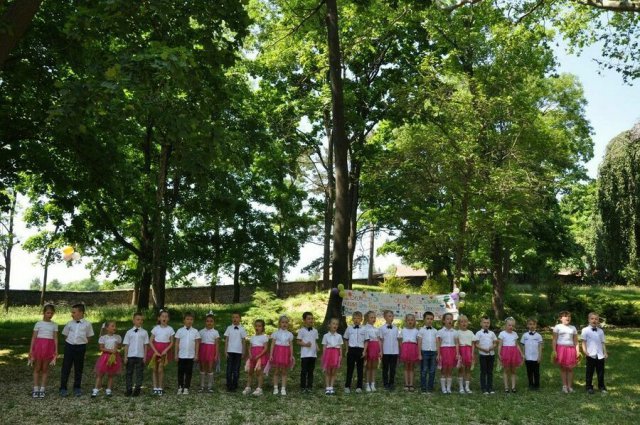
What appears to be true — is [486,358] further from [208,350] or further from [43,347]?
[43,347]

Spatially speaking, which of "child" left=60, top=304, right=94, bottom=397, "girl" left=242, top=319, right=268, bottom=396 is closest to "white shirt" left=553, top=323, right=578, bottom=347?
"girl" left=242, top=319, right=268, bottom=396

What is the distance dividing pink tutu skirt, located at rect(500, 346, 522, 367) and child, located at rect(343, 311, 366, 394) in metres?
2.64

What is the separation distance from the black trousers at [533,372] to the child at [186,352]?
6.26 m

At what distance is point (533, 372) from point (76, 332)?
27.5ft

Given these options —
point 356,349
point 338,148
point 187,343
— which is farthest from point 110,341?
point 338,148

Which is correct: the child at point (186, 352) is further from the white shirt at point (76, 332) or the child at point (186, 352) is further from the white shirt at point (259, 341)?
the white shirt at point (76, 332)

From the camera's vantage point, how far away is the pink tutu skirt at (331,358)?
10.4 metres

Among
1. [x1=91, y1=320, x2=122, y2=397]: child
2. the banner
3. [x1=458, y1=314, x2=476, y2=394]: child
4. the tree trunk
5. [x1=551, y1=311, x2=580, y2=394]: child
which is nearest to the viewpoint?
[x1=91, y1=320, x2=122, y2=397]: child

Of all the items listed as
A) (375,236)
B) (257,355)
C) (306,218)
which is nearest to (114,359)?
(257,355)

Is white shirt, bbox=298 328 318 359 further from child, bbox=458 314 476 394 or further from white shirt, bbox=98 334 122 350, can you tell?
white shirt, bbox=98 334 122 350

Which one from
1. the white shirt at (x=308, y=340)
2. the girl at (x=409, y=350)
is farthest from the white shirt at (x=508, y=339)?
the white shirt at (x=308, y=340)

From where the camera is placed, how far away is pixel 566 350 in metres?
10.9

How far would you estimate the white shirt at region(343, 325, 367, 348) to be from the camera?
10.7 metres

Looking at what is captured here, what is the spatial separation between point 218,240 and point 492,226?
12505 mm
